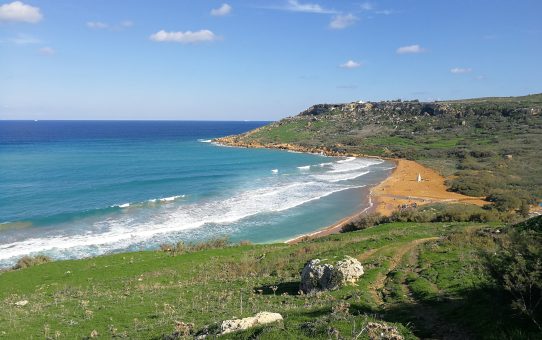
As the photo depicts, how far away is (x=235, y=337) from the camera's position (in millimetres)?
13094

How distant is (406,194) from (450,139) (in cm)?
7053

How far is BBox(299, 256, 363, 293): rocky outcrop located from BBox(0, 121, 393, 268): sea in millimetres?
23230

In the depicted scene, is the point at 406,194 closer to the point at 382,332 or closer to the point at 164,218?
the point at 164,218

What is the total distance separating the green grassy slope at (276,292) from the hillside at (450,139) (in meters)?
27.3

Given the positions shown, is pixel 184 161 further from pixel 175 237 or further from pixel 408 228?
pixel 408 228

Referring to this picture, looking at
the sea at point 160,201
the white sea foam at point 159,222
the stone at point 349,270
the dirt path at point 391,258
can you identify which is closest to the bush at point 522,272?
the dirt path at point 391,258

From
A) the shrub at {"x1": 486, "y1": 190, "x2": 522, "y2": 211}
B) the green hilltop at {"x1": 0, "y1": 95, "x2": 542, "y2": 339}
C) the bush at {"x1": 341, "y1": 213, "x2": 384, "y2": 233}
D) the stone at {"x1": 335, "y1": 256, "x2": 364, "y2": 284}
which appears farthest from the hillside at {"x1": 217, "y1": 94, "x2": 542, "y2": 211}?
the stone at {"x1": 335, "y1": 256, "x2": 364, "y2": 284}

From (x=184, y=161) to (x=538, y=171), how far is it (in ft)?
259

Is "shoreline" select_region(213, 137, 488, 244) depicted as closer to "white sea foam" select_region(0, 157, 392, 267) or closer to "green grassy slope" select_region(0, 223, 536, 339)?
"white sea foam" select_region(0, 157, 392, 267)

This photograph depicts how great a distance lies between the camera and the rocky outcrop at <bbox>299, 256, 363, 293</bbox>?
21.6 meters

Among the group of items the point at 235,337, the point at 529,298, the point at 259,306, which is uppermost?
the point at 529,298

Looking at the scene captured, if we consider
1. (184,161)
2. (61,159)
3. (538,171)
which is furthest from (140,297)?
(61,159)

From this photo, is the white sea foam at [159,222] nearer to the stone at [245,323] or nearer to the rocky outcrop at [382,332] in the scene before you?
the stone at [245,323]

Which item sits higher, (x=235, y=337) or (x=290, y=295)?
(x=235, y=337)
